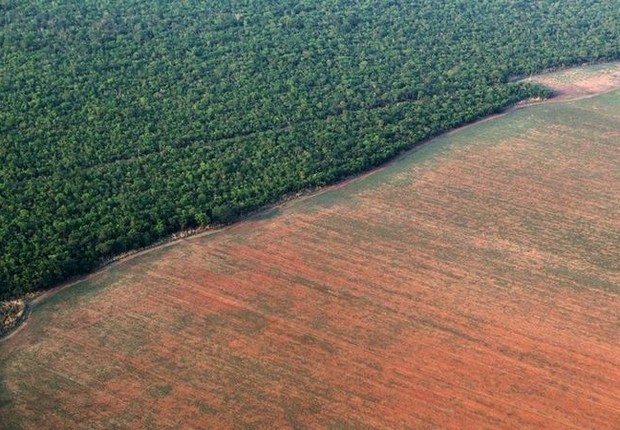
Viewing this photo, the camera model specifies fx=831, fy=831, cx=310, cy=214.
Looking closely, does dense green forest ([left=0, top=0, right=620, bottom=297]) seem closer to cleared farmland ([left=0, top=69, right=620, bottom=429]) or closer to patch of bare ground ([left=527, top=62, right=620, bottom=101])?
patch of bare ground ([left=527, top=62, right=620, bottom=101])

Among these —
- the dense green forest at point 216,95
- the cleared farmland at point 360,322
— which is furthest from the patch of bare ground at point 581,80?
the cleared farmland at point 360,322

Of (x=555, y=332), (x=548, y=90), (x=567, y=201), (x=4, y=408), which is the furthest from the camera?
(x=548, y=90)

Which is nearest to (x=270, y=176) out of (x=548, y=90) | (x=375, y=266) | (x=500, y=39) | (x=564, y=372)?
(x=375, y=266)

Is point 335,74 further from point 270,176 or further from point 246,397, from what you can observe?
point 246,397

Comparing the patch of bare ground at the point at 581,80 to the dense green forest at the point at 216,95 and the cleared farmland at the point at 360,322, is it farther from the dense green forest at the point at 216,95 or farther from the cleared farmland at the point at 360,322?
the cleared farmland at the point at 360,322

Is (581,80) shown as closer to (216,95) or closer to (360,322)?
(216,95)

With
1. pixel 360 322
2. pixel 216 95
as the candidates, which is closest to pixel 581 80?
pixel 216 95
